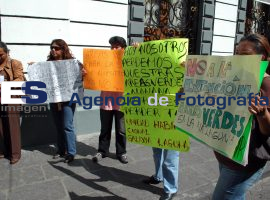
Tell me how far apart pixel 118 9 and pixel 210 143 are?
4.29 metres

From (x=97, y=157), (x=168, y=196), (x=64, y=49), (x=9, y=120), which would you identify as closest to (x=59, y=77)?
(x=64, y=49)

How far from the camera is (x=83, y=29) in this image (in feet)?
18.3

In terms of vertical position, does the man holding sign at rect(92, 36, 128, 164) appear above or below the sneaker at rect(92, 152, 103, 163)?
above

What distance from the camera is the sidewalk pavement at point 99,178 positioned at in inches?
140

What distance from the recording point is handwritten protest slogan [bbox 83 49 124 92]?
408cm

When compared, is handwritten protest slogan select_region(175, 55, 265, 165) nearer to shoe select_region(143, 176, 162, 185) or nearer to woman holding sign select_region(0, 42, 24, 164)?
shoe select_region(143, 176, 162, 185)

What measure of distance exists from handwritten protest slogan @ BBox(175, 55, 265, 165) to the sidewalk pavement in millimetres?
1442

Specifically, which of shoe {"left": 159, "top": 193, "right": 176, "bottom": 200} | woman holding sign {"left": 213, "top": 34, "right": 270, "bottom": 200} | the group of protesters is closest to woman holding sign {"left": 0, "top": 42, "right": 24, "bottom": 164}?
the group of protesters

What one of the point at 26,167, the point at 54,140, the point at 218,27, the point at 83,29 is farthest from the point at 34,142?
the point at 218,27

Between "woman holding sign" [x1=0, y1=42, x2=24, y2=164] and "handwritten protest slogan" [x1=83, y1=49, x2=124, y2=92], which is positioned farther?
"woman holding sign" [x1=0, y1=42, x2=24, y2=164]

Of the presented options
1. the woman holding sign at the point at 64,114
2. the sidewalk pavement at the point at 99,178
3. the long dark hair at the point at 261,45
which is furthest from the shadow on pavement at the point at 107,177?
the long dark hair at the point at 261,45

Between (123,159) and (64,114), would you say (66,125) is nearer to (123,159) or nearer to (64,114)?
(64,114)

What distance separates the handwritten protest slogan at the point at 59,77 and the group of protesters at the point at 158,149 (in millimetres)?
105

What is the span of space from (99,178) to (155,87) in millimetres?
1575
